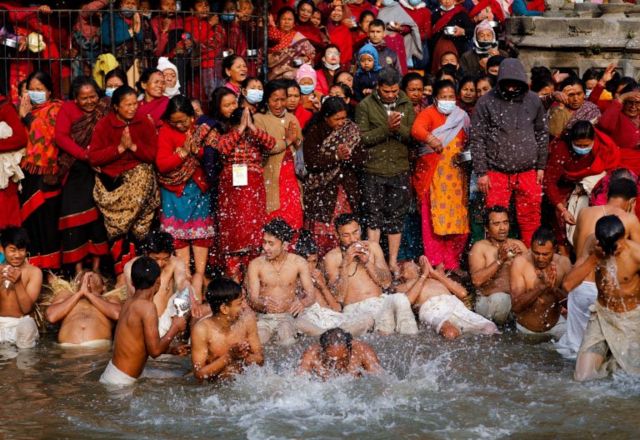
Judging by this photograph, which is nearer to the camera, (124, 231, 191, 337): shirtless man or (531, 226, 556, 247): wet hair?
(124, 231, 191, 337): shirtless man

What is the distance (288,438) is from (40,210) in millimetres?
4227

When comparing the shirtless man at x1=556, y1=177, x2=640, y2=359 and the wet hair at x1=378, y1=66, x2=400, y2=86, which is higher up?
the wet hair at x1=378, y1=66, x2=400, y2=86

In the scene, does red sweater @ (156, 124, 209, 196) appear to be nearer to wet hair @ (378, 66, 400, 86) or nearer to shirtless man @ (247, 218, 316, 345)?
shirtless man @ (247, 218, 316, 345)

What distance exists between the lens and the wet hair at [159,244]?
988 cm

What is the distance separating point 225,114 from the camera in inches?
429

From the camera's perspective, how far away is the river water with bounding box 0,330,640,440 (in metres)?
7.86

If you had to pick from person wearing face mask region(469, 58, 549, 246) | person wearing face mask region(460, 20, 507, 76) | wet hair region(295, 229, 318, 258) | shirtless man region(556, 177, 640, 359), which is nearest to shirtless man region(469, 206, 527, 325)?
person wearing face mask region(469, 58, 549, 246)

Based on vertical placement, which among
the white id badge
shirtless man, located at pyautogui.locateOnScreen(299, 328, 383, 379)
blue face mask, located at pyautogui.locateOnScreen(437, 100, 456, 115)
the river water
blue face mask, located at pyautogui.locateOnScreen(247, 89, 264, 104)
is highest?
blue face mask, located at pyautogui.locateOnScreen(247, 89, 264, 104)

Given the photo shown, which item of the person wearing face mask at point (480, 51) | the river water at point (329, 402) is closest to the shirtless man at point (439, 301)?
the river water at point (329, 402)

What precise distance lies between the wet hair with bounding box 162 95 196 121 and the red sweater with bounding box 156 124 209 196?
147 millimetres

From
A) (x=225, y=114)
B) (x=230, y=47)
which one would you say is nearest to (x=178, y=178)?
(x=225, y=114)

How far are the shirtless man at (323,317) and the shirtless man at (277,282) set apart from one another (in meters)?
0.07

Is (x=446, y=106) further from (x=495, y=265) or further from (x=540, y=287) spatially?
(x=540, y=287)

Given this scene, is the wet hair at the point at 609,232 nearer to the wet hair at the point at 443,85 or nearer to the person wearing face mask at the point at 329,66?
the wet hair at the point at 443,85
